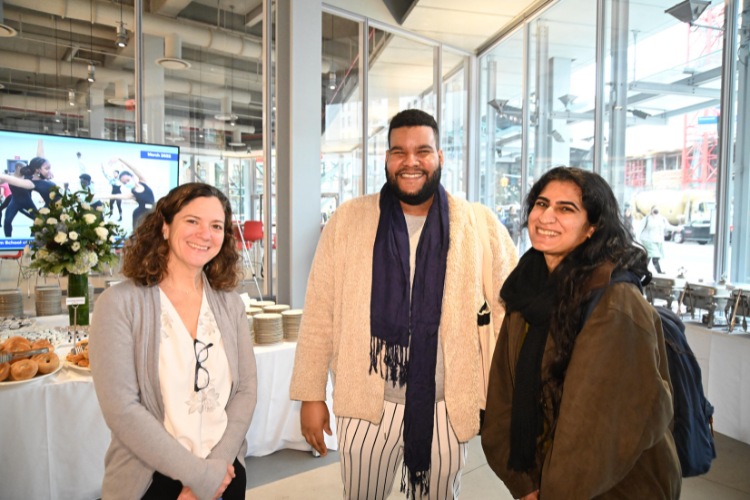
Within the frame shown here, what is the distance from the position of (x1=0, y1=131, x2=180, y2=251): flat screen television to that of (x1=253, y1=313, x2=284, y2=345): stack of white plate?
1.50 m

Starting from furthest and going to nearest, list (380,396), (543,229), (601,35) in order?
1. (601,35)
2. (380,396)
3. (543,229)

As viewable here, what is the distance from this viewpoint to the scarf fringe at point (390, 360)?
1.50 meters

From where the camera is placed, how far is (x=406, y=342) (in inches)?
59.4

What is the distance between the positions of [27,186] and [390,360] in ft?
11.9

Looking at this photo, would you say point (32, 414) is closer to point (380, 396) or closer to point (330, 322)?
point (330, 322)

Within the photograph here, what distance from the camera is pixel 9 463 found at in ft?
6.73

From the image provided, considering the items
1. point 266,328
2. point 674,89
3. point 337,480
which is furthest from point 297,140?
point 674,89

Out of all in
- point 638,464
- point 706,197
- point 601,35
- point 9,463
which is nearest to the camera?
point 638,464

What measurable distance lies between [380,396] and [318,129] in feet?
13.2

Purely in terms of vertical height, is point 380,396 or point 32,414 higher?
point 380,396

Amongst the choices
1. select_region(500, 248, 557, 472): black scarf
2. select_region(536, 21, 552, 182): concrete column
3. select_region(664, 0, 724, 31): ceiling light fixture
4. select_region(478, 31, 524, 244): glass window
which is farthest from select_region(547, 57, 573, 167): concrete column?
select_region(500, 248, 557, 472): black scarf

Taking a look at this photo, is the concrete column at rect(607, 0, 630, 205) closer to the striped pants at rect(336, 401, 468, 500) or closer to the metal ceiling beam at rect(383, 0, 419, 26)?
the metal ceiling beam at rect(383, 0, 419, 26)

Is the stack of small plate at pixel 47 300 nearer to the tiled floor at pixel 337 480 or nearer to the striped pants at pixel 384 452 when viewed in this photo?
the tiled floor at pixel 337 480

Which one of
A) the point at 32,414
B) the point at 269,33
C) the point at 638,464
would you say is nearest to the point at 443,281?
the point at 638,464
